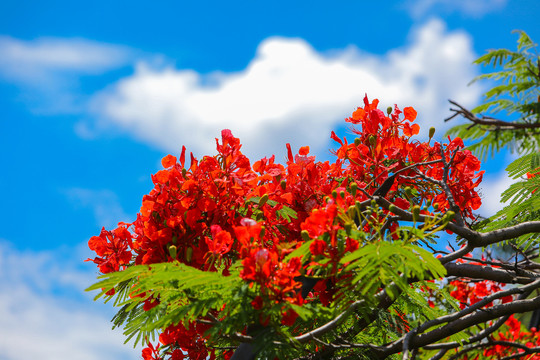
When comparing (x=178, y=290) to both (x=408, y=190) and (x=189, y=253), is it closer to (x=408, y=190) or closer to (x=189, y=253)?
(x=189, y=253)

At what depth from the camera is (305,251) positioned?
228 centimetres

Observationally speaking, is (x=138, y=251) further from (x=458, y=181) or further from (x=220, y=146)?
(x=458, y=181)

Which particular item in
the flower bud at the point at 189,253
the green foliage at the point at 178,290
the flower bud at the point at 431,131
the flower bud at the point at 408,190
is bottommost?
the green foliage at the point at 178,290

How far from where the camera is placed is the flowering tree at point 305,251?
7.18 ft

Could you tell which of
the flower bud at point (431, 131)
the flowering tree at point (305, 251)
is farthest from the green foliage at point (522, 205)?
the flower bud at point (431, 131)

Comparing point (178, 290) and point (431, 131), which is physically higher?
point (431, 131)

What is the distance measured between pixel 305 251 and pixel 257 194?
0.82 m

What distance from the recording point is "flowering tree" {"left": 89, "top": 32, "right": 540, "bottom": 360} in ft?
7.18

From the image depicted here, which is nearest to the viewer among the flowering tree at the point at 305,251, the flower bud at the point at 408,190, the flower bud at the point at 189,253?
the flowering tree at the point at 305,251

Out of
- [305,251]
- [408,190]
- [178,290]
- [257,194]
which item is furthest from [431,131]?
[178,290]

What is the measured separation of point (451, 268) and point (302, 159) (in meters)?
1.04

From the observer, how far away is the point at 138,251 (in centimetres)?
307

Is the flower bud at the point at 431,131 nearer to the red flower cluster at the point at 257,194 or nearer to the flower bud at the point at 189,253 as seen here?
the red flower cluster at the point at 257,194

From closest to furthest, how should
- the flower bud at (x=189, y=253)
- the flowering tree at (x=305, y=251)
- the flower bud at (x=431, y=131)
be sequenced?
the flowering tree at (x=305, y=251) < the flower bud at (x=189, y=253) < the flower bud at (x=431, y=131)
